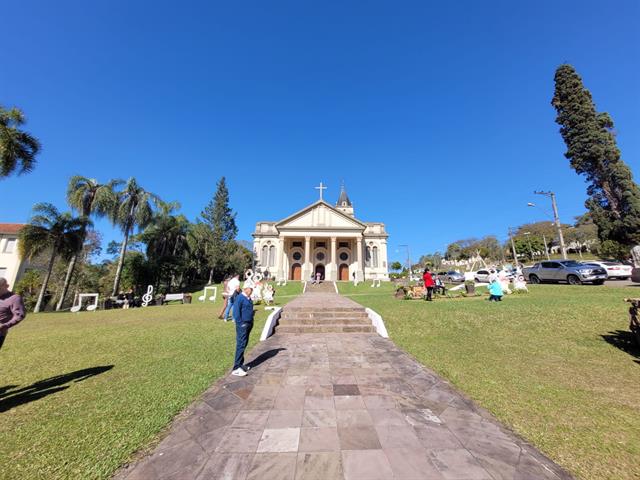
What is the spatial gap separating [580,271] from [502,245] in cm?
6196

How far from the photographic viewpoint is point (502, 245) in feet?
218

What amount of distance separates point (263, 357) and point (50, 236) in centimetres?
2206

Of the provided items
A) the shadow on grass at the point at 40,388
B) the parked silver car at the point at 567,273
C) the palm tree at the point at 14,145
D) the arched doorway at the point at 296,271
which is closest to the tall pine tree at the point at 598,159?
the parked silver car at the point at 567,273

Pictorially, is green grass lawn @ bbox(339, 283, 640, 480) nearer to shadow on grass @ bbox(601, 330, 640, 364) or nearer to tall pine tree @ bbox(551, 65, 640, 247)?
shadow on grass @ bbox(601, 330, 640, 364)

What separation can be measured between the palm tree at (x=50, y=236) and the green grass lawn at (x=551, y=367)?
909 inches

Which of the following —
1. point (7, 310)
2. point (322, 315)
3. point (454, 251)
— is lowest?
point (322, 315)

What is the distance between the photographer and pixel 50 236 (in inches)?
704

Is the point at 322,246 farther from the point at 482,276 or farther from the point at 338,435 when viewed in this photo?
the point at 338,435

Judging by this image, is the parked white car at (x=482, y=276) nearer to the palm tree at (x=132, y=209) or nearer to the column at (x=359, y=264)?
the column at (x=359, y=264)

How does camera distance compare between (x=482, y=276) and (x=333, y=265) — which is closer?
(x=482, y=276)

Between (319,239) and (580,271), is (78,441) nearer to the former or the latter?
(580,271)

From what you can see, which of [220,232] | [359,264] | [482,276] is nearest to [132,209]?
[220,232]

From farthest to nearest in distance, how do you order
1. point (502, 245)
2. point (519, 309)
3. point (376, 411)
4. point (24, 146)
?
1. point (502, 245)
2. point (24, 146)
3. point (519, 309)
4. point (376, 411)

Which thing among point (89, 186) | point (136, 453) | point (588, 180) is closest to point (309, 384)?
point (136, 453)
